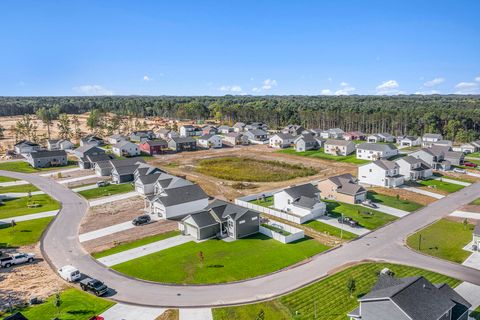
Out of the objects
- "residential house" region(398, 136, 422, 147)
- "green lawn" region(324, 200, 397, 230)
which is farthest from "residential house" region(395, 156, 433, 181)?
"residential house" region(398, 136, 422, 147)

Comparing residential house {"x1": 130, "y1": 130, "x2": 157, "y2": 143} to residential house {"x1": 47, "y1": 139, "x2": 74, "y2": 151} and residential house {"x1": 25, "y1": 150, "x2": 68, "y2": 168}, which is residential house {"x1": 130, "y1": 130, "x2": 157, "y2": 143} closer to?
residential house {"x1": 47, "y1": 139, "x2": 74, "y2": 151}

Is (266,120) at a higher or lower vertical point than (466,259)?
higher

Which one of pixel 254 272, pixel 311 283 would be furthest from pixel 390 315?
pixel 254 272

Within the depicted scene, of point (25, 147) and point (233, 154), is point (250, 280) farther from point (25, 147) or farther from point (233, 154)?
point (25, 147)

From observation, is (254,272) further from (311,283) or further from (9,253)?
(9,253)

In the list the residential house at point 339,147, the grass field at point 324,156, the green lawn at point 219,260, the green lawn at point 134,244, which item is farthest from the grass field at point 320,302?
the residential house at point 339,147

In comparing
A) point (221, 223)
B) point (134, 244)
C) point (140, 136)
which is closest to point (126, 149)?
point (140, 136)
